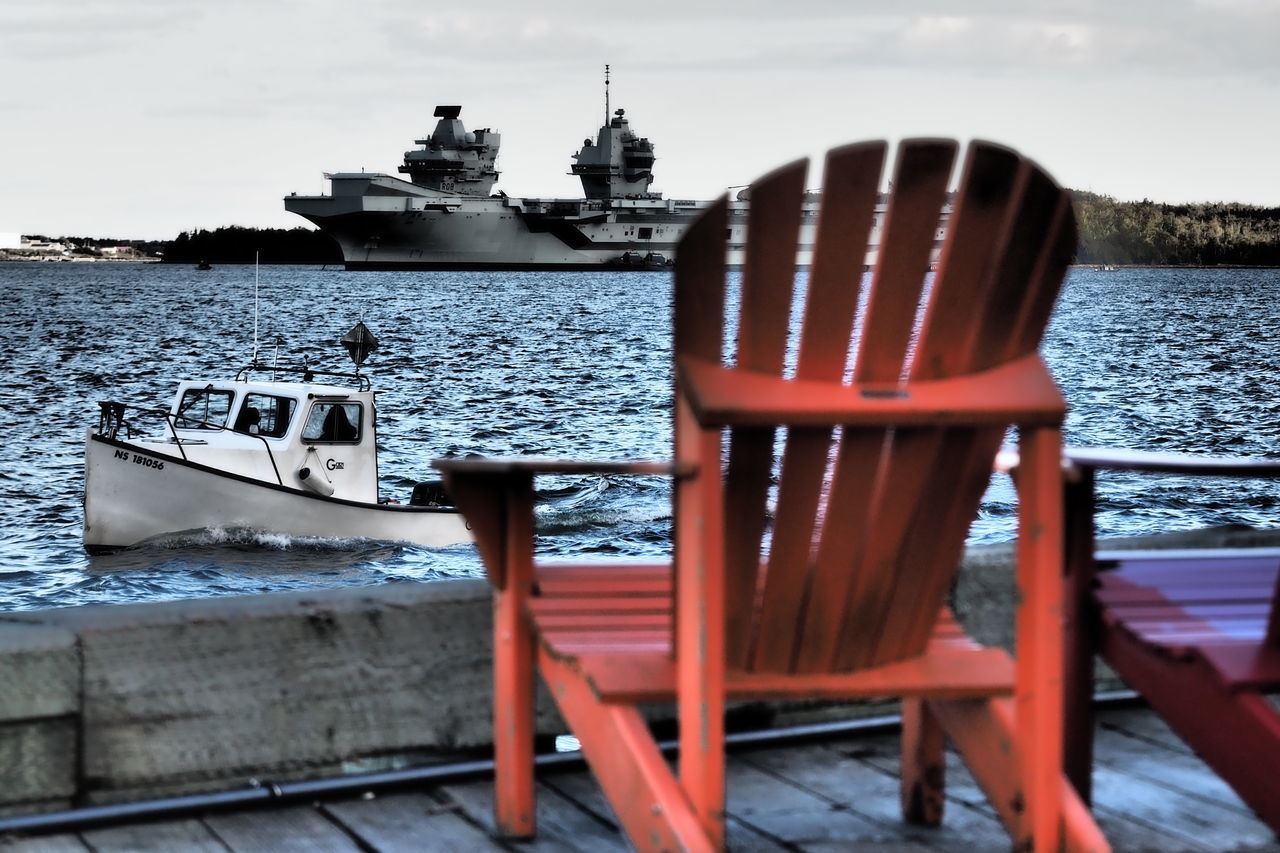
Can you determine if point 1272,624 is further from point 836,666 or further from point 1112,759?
point 1112,759

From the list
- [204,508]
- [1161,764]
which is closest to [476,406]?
[204,508]

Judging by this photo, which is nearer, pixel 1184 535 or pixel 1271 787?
pixel 1271 787

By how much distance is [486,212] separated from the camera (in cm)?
12850

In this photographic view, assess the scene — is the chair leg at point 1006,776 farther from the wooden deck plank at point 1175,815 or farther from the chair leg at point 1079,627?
the wooden deck plank at point 1175,815

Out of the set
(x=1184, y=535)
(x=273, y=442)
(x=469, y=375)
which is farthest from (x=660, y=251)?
(x=1184, y=535)

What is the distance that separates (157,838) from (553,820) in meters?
0.67

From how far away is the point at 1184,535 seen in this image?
12.4 ft

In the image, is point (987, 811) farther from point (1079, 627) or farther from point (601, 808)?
point (601, 808)

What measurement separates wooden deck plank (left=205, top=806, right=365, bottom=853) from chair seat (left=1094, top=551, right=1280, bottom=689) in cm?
133

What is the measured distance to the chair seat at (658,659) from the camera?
7.55 feet

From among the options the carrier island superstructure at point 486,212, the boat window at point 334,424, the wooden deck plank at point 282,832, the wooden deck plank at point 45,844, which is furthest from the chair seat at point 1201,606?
the carrier island superstructure at point 486,212

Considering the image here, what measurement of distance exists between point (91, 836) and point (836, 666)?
129 cm

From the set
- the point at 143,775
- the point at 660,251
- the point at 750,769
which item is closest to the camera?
the point at 143,775

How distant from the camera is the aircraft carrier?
125 m
